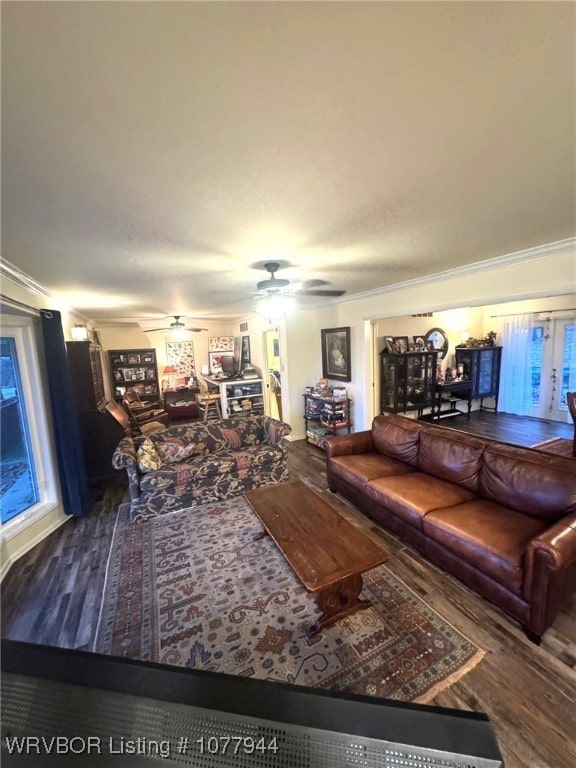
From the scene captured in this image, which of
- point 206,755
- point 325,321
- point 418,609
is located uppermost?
point 325,321

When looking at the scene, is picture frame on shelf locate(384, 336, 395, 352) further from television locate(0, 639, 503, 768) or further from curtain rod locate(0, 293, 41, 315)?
television locate(0, 639, 503, 768)

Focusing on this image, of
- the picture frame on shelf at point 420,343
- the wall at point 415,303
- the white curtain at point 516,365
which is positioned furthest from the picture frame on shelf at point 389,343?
the white curtain at point 516,365

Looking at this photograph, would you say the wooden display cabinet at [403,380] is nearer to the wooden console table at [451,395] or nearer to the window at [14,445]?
the wooden console table at [451,395]

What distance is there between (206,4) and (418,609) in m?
2.78

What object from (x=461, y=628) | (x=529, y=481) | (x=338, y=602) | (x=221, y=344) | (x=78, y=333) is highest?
(x=78, y=333)

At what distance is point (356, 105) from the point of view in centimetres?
93

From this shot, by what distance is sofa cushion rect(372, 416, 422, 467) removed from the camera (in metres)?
3.18

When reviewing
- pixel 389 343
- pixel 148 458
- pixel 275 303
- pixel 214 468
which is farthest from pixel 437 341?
pixel 148 458

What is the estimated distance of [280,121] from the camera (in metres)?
0.98

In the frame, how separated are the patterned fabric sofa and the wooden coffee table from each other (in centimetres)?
116

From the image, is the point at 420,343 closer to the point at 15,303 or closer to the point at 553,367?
the point at 553,367

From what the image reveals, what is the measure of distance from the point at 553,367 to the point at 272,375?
5.63m

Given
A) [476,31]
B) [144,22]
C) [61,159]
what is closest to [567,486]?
[476,31]

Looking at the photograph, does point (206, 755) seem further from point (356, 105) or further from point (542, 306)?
point (542, 306)
